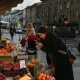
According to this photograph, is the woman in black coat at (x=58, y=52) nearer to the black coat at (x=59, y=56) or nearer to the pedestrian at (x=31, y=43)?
the black coat at (x=59, y=56)

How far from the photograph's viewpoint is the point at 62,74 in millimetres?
6719

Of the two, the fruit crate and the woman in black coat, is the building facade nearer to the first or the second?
the fruit crate

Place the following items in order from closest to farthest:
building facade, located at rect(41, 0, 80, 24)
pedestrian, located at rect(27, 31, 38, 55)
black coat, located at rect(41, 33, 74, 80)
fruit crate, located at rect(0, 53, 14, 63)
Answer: black coat, located at rect(41, 33, 74, 80) < fruit crate, located at rect(0, 53, 14, 63) < pedestrian, located at rect(27, 31, 38, 55) < building facade, located at rect(41, 0, 80, 24)

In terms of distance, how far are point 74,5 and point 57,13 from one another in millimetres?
12599

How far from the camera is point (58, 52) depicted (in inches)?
263

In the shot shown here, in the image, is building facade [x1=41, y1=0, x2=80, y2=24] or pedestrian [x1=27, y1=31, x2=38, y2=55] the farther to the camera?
building facade [x1=41, y1=0, x2=80, y2=24]

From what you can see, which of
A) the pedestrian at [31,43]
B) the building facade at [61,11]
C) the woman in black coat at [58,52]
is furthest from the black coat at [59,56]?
the building facade at [61,11]

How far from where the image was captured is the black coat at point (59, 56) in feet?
21.8

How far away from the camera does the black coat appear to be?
665 centimetres

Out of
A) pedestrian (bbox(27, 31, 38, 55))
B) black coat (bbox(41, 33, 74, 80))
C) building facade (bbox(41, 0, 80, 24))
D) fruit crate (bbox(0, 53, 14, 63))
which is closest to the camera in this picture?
black coat (bbox(41, 33, 74, 80))

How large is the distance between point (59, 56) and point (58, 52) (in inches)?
3.7

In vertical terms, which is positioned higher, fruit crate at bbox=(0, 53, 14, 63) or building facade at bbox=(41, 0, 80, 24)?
building facade at bbox=(41, 0, 80, 24)

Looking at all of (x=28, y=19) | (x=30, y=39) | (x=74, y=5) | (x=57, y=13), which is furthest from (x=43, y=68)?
(x=28, y=19)

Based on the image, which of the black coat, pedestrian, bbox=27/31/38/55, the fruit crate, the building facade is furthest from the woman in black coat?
the building facade
